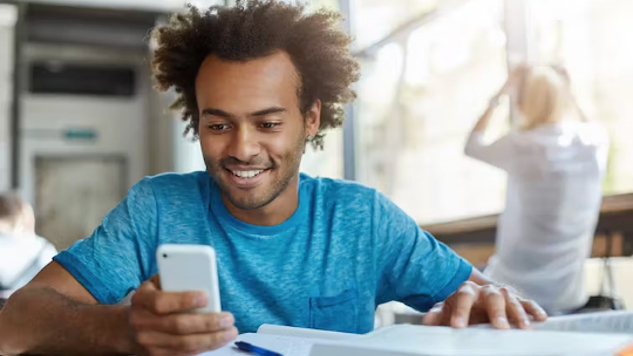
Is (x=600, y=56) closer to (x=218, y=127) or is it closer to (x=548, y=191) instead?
(x=548, y=191)

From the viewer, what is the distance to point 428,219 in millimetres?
3135

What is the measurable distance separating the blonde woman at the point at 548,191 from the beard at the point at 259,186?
142 centimetres

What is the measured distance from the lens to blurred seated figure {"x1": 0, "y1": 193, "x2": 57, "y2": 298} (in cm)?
305

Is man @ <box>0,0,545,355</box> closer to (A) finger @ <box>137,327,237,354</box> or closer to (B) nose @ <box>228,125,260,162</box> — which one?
(B) nose @ <box>228,125,260,162</box>

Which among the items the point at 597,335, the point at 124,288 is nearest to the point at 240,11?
the point at 124,288

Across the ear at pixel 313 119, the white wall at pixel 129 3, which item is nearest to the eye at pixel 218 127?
the ear at pixel 313 119

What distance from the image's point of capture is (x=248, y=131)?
1.19 m

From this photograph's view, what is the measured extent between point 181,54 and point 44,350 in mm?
671

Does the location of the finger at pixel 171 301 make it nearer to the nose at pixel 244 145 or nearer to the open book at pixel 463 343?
the open book at pixel 463 343

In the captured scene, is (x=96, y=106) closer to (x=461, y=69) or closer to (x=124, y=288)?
(x=461, y=69)

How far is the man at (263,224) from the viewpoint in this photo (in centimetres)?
116

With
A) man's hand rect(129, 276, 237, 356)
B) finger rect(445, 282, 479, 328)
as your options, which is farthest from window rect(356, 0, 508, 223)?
man's hand rect(129, 276, 237, 356)

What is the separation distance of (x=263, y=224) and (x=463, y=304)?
441 mm

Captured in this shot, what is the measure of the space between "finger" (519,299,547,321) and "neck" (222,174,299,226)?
471 millimetres
